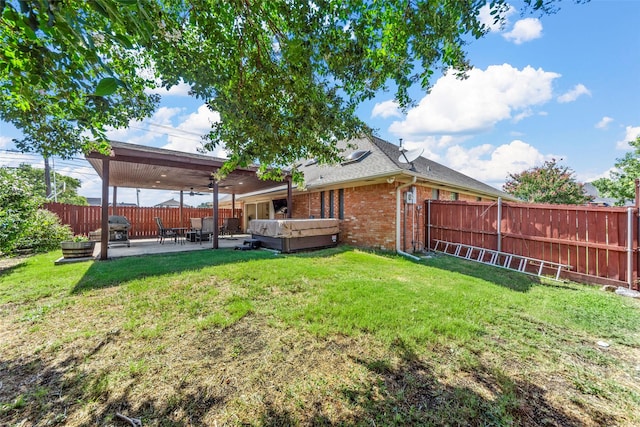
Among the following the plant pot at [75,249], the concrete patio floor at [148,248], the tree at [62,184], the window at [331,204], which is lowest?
the concrete patio floor at [148,248]

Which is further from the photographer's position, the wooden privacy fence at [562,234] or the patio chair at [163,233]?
the patio chair at [163,233]

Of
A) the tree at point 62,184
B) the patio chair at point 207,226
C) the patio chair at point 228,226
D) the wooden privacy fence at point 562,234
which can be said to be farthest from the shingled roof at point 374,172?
the tree at point 62,184

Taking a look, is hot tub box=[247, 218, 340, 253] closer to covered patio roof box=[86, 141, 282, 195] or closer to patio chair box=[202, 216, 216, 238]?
covered patio roof box=[86, 141, 282, 195]

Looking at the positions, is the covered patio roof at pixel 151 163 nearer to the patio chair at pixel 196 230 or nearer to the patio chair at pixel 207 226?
the patio chair at pixel 207 226

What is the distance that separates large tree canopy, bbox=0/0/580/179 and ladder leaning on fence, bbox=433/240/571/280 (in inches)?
254

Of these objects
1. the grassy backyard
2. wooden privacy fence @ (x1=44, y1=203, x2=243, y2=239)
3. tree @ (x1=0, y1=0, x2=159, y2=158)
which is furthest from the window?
wooden privacy fence @ (x1=44, y1=203, x2=243, y2=239)

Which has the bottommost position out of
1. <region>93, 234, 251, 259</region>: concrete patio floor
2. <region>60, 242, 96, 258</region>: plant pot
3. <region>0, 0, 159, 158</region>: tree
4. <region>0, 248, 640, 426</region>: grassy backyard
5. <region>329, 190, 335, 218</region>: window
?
<region>0, 248, 640, 426</region>: grassy backyard

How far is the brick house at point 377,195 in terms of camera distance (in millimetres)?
8797

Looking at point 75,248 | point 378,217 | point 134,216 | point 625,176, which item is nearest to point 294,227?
point 378,217

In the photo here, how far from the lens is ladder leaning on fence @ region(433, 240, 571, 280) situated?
22.0ft

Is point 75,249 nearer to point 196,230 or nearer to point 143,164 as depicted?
point 143,164

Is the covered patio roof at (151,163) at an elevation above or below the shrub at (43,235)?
above

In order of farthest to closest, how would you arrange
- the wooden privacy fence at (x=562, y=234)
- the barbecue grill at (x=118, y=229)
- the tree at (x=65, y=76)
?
the barbecue grill at (x=118, y=229) → the wooden privacy fence at (x=562, y=234) → the tree at (x=65, y=76)

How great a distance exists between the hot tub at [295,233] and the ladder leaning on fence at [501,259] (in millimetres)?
Answer: 4196
